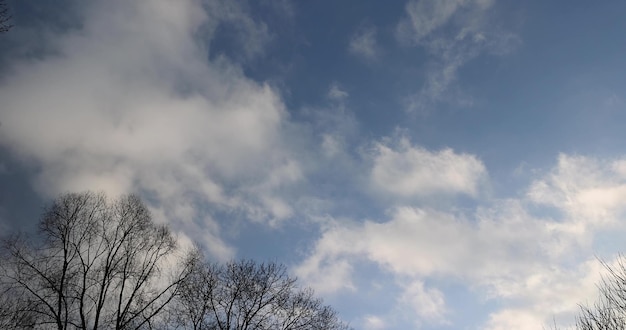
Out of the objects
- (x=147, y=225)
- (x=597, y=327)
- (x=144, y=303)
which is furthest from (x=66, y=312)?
(x=597, y=327)

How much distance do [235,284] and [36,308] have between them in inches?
427

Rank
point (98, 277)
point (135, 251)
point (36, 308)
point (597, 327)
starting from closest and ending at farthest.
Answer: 1. point (597, 327)
2. point (36, 308)
3. point (98, 277)
4. point (135, 251)

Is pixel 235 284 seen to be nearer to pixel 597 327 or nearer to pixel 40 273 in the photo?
pixel 40 273

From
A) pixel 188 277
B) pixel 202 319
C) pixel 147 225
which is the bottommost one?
pixel 202 319

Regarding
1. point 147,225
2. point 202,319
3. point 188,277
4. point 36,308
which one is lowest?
point 36,308

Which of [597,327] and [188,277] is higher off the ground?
[188,277]

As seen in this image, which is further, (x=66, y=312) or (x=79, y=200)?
(x=79, y=200)

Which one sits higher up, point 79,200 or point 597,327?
point 79,200

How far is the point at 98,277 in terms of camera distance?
20406 millimetres

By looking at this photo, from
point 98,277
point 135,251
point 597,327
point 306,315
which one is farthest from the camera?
point 306,315

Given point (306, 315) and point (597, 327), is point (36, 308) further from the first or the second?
point (597, 327)

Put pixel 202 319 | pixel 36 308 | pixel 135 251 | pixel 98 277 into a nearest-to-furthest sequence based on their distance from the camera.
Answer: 1. pixel 36 308
2. pixel 98 277
3. pixel 135 251
4. pixel 202 319

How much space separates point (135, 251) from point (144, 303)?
3.03m

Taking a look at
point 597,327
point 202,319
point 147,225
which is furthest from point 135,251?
point 597,327
